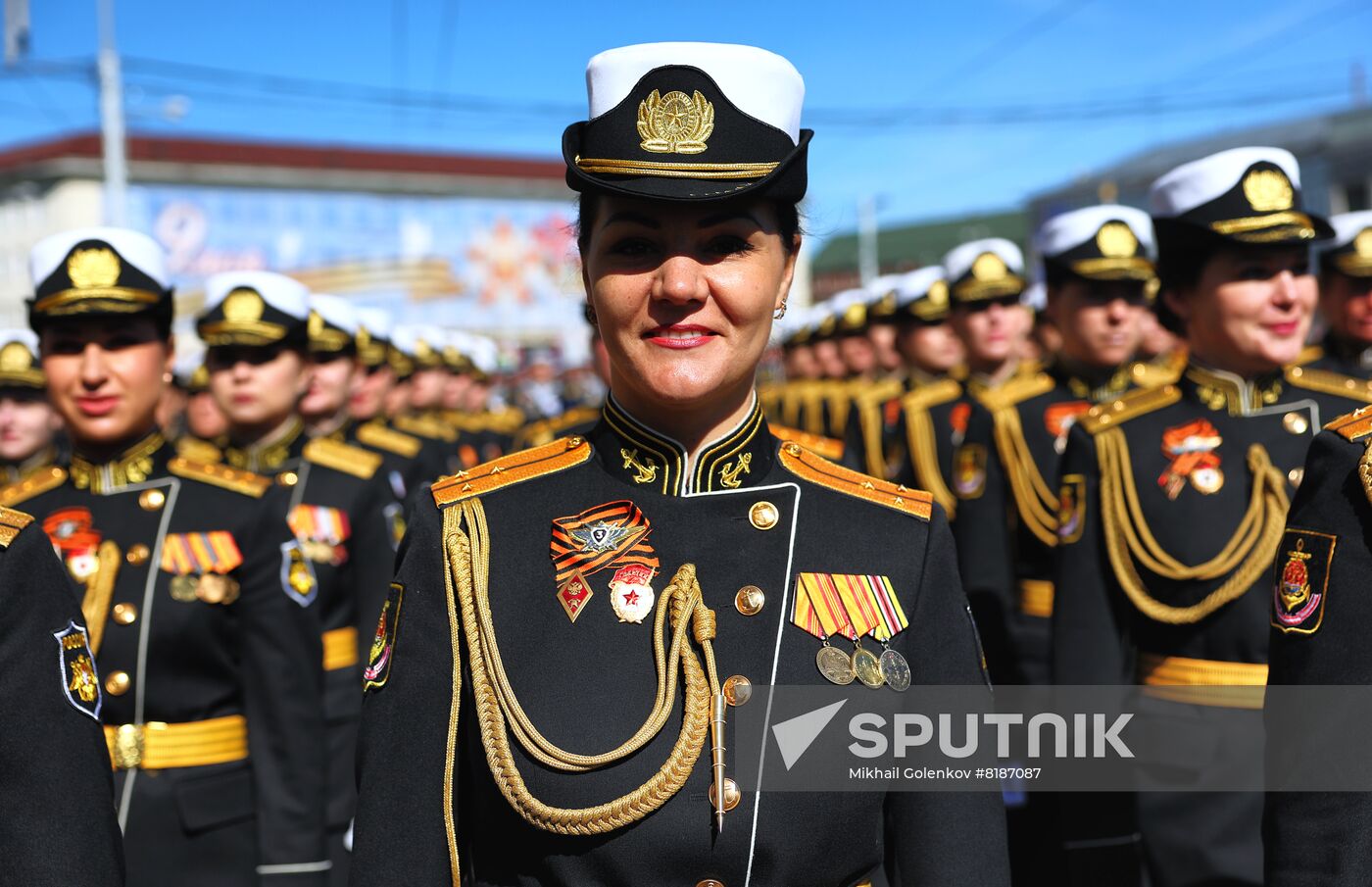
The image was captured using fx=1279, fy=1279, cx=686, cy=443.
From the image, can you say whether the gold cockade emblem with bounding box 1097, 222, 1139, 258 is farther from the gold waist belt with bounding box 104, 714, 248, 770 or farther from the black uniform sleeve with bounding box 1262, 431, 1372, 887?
the gold waist belt with bounding box 104, 714, 248, 770

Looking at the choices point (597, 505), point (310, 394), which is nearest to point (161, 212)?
point (310, 394)

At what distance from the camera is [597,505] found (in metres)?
2.29

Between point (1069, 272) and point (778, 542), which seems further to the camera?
point (1069, 272)

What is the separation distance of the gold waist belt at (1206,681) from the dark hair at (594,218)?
78.1 inches

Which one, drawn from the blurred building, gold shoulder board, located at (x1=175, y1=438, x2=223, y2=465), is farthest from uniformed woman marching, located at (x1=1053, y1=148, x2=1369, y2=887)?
the blurred building

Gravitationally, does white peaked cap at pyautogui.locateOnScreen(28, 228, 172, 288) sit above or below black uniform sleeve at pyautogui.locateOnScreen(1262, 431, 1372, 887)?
above

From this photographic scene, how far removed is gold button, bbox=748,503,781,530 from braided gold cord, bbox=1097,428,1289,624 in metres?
1.80

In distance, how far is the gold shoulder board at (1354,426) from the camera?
7.09 ft

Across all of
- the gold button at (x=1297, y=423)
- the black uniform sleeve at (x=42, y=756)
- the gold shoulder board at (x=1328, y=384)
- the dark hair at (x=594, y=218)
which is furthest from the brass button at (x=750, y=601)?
the gold shoulder board at (x=1328, y=384)

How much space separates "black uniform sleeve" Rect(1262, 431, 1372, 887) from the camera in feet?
6.81

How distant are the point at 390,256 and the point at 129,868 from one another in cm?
3667

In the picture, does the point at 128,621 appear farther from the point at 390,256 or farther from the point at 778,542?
the point at 390,256

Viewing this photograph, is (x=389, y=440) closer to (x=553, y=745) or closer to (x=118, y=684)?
(x=118, y=684)

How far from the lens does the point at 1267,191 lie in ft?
12.0
